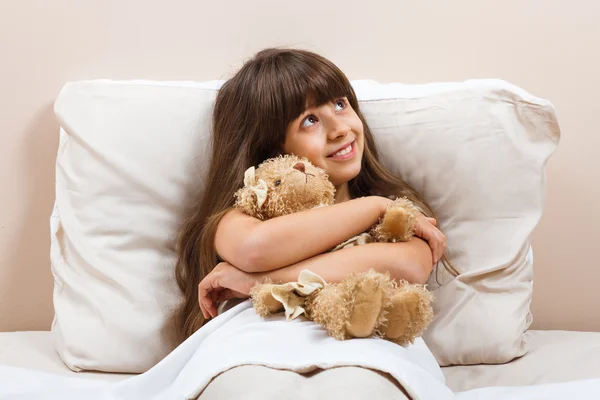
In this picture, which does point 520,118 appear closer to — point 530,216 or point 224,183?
point 530,216

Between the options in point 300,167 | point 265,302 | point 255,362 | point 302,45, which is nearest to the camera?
point 255,362

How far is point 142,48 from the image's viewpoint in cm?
161

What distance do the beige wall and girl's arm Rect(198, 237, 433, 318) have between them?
21.2 inches

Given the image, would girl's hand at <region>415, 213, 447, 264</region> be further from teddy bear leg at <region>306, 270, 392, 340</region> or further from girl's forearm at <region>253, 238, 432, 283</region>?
teddy bear leg at <region>306, 270, 392, 340</region>

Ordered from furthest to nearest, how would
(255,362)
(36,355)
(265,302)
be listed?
(36,355), (265,302), (255,362)

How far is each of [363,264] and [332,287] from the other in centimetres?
8

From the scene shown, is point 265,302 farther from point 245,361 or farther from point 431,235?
point 431,235

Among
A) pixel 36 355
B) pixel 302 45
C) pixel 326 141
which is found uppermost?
pixel 302 45

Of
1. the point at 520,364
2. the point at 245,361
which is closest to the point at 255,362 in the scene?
the point at 245,361

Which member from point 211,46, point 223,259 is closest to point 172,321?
point 223,259

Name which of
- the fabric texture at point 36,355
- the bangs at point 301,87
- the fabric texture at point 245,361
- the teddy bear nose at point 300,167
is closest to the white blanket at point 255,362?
the fabric texture at point 245,361

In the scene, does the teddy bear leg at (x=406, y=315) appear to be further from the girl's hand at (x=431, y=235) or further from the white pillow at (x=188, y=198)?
the white pillow at (x=188, y=198)

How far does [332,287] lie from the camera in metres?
1.11

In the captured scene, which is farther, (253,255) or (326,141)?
(326,141)
